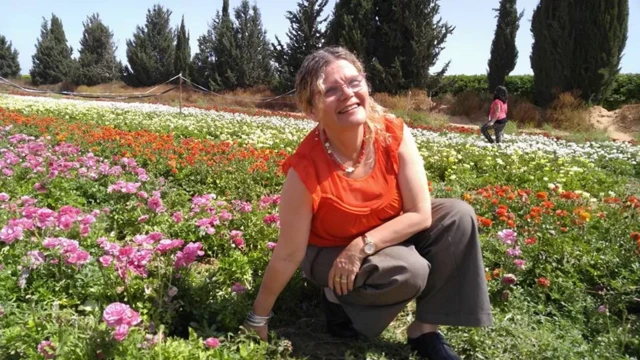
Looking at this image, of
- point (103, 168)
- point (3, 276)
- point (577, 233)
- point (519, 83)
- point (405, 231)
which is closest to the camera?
point (405, 231)

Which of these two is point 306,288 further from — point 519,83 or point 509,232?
point 519,83

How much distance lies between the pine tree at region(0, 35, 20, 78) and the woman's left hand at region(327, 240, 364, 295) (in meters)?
56.9

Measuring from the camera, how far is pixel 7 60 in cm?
5012

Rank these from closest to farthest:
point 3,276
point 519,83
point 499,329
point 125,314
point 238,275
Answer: point 125,314 < point 3,276 < point 499,329 < point 238,275 < point 519,83

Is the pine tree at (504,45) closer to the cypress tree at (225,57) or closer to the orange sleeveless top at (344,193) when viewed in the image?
the cypress tree at (225,57)

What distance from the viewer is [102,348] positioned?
1.70 m

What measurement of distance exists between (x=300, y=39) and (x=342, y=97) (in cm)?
2580

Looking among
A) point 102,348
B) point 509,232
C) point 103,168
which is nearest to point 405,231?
point 509,232

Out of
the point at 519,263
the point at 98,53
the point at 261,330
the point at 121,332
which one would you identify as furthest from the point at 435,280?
the point at 98,53

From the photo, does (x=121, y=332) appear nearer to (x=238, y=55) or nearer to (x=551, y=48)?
(x=551, y=48)

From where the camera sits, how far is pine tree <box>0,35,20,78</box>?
49469 mm

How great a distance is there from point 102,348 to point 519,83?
24269mm

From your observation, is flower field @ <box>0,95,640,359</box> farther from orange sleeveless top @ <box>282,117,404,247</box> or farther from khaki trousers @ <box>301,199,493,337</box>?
orange sleeveless top @ <box>282,117,404,247</box>

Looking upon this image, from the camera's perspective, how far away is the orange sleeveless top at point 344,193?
81.0 inches
